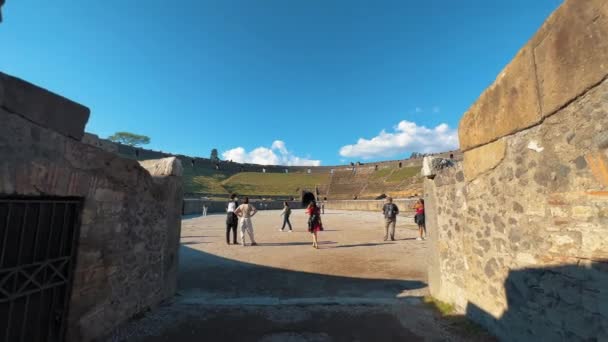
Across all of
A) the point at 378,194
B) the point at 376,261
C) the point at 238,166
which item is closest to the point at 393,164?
the point at 378,194

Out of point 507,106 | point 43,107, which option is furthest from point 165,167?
point 507,106

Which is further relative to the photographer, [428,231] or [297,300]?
[428,231]

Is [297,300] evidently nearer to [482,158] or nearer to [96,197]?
[96,197]

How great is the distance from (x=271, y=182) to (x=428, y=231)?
57.5 meters

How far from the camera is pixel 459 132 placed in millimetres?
4469

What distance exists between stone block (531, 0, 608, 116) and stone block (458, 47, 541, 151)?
5.3 inches

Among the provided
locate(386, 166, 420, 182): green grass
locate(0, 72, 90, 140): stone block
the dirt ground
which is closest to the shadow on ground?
the dirt ground

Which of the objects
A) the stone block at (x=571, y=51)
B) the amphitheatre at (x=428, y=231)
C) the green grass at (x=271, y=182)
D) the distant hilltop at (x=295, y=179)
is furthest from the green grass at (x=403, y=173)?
the stone block at (x=571, y=51)

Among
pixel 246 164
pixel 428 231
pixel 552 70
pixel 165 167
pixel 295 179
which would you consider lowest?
pixel 428 231

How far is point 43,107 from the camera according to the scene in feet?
8.99

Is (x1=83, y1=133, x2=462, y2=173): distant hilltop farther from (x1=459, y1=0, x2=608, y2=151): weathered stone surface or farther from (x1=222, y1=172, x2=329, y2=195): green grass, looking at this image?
(x1=459, y1=0, x2=608, y2=151): weathered stone surface

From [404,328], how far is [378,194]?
4607cm

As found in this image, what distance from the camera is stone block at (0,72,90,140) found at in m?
2.45

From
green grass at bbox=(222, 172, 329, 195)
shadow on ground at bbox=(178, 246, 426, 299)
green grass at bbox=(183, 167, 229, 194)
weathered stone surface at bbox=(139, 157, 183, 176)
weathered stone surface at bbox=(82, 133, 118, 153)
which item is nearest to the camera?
weathered stone surface at bbox=(82, 133, 118, 153)
